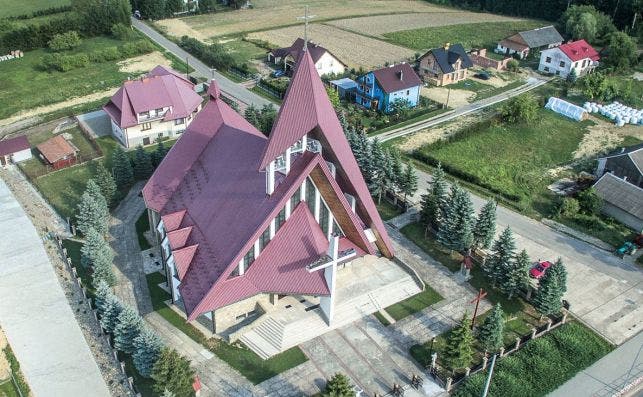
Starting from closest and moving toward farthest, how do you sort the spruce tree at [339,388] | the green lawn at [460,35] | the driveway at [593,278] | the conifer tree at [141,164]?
the spruce tree at [339,388] < the driveway at [593,278] < the conifer tree at [141,164] < the green lawn at [460,35]

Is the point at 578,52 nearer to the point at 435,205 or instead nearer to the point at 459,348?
the point at 435,205

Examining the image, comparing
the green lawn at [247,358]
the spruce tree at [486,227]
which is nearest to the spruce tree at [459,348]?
the green lawn at [247,358]

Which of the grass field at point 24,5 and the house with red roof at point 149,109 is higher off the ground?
the grass field at point 24,5

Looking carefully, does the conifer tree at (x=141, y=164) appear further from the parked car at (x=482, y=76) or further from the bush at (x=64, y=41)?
the parked car at (x=482, y=76)

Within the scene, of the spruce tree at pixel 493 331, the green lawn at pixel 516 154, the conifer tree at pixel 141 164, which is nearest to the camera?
the spruce tree at pixel 493 331

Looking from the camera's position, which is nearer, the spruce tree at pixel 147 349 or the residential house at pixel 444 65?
the spruce tree at pixel 147 349

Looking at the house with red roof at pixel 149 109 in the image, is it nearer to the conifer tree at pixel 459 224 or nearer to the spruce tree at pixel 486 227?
the conifer tree at pixel 459 224

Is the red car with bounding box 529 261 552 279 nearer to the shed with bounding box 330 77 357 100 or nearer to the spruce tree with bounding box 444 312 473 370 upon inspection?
the spruce tree with bounding box 444 312 473 370

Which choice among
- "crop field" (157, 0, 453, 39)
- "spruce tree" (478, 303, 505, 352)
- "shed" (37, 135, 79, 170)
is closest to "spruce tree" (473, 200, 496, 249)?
"spruce tree" (478, 303, 505, 352)

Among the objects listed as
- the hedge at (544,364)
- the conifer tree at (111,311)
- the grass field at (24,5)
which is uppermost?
the grass field at (24,5)
